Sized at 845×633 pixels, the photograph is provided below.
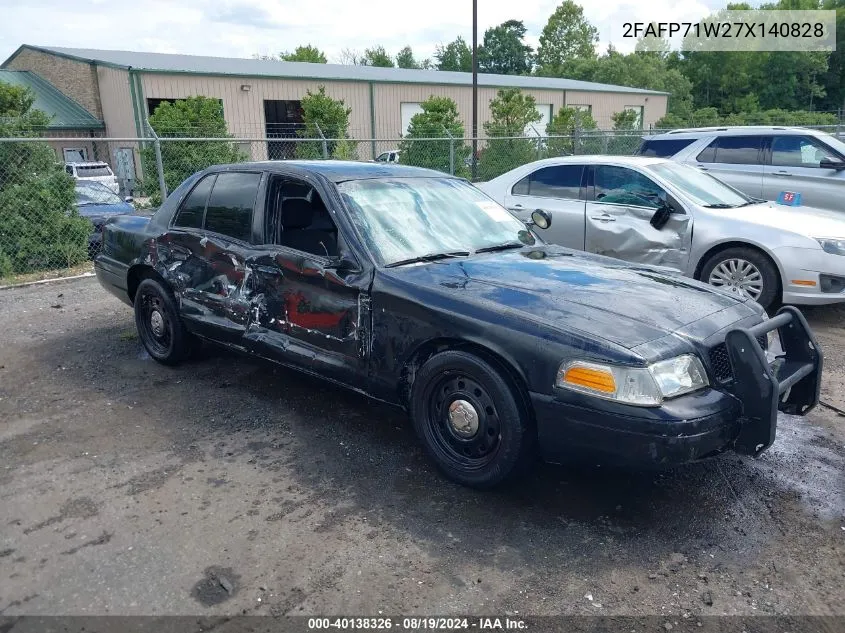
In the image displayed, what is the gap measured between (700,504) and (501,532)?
3.49 ft

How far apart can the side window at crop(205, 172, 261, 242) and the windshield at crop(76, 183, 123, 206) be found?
8534 millimetres

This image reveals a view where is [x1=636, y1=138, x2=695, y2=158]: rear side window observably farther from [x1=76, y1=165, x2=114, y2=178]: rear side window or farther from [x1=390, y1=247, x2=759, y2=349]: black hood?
[x1=76, y1=165, x2=114, y2=178]: rear side window

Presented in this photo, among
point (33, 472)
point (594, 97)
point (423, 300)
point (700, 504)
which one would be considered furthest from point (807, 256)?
point (594, 97)

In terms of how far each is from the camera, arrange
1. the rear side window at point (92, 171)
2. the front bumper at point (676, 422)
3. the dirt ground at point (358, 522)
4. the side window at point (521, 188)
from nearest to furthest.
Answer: the dirt ground at point (358, 522)
the front bumper at point (676, 422)
the side window at point (521, 188)
the rear side window at point (92, 171)

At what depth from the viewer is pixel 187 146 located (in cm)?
1437

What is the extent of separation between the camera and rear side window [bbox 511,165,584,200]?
7430mm

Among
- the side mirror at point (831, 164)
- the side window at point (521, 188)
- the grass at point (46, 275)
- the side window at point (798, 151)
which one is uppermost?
the side window at point (798, 151)

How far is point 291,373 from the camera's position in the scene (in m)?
5.35

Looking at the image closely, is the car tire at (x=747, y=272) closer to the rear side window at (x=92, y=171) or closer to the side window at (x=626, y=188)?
the side window at (x=626, y=188)

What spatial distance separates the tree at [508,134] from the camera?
721 inches

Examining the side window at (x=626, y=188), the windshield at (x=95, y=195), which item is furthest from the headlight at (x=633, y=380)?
the windshield at (x=95, y=195)

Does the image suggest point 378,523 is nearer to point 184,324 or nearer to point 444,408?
point 444,408

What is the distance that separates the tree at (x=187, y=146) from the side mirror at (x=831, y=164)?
28.5 ft

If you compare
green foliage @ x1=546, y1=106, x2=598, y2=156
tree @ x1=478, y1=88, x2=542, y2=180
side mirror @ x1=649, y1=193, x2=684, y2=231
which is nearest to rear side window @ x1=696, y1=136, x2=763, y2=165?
side mirror @ x1=649, y1=193, x2=684, y2=231
